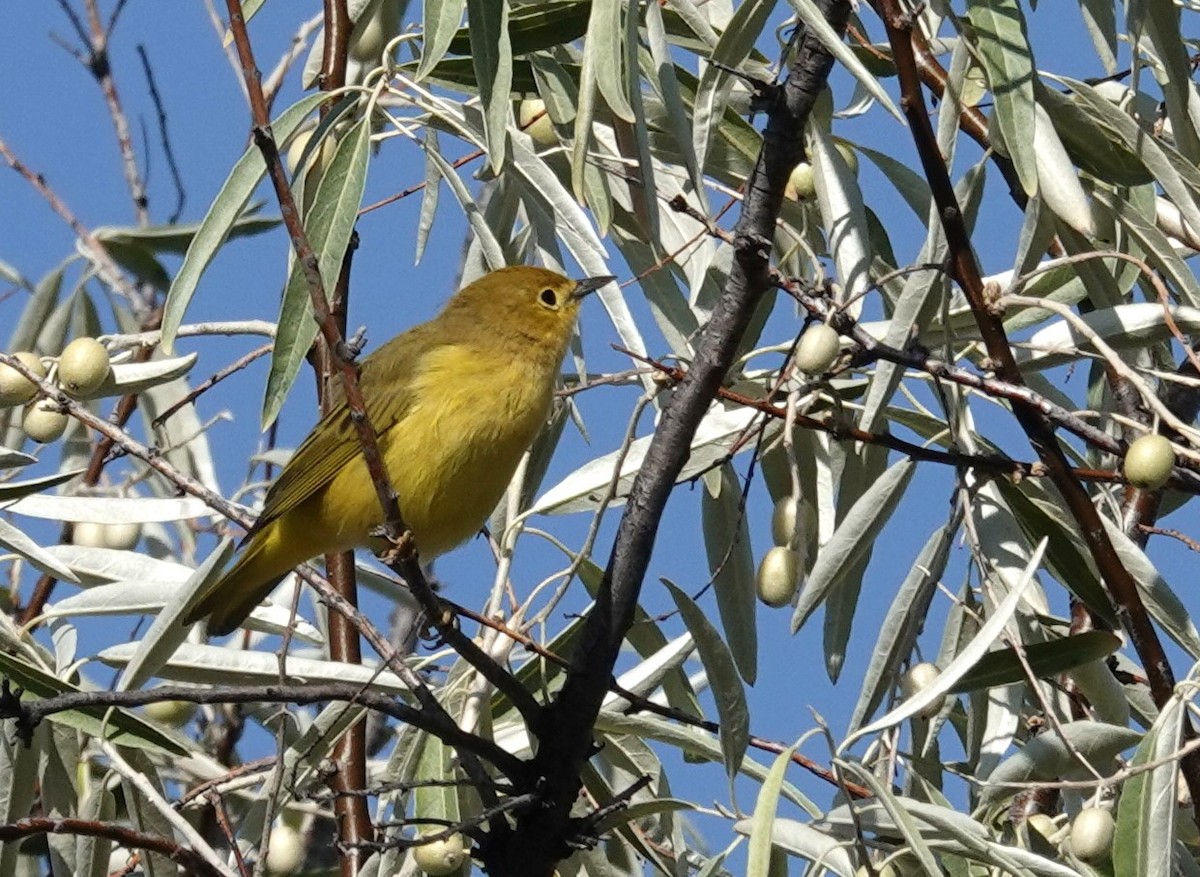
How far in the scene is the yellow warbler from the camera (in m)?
3.52

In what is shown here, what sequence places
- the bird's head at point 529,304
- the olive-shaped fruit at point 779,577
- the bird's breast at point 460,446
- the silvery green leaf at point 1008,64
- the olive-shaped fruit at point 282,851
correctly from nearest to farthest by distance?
the silvery green leaf at point 1008,64
the olive-shaped fruit at point 779,577
the olive-shaped fruit at point 282,851
the bird's breast at point 460,446
the bird's head at point 529,304

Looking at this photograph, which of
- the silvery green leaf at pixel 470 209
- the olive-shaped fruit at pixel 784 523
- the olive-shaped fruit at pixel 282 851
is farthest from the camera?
the olive-shaped fruit at pixel 282 851

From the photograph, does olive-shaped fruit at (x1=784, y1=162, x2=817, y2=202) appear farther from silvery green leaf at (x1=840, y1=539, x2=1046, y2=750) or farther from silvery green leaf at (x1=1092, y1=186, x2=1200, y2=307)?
silvery green leaf at (x1=840, y1=539, x2=1046, y2=750)

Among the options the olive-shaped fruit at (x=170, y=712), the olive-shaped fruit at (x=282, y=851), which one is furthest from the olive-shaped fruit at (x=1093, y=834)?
the olive-shaped fruit at (x=170, y=712)

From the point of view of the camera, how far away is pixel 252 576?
3.60 meters

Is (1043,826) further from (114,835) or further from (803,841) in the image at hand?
(114,835)

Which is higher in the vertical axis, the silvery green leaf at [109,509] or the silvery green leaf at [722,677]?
the silvery green leaf at [109,509]

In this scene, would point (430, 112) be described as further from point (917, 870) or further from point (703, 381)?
point (917, 870)

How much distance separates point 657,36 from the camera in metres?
2.55

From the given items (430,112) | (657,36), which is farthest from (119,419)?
(657,36)

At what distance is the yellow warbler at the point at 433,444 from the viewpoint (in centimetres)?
352

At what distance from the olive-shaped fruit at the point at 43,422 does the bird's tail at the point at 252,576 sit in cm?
56

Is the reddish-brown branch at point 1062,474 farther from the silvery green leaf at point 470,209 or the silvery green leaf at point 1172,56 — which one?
the silvery green leaf at point 470,209

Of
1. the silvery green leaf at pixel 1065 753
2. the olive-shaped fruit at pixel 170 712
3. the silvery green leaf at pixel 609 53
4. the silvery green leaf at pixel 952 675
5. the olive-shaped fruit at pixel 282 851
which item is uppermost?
the silvery green leaf at pixel 609 53
